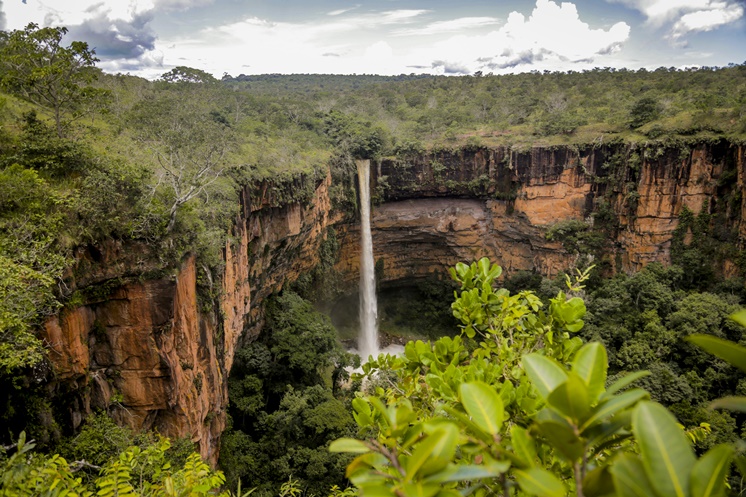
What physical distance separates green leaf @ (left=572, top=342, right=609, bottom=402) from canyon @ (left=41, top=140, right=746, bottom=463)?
6.97 metres

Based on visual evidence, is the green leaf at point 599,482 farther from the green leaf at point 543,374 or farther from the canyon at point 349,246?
the canyon at point 349,246

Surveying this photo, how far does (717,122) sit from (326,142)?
1722 centimetres

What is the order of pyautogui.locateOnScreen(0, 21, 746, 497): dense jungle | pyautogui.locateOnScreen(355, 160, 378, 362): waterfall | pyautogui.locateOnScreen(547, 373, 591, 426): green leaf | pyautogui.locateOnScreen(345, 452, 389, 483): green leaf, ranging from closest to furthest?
pyautogui.locateOnScreen(547, 373, 591, 426): green leaf
pyautogui.locateOnScreen(345, 452, 389, 483): green leaf
pyautogui.locateOnScreen(0, 21, 746, 497): dense jungle
pyautogui.locateOnScreen(355, 160, 378, 362): waterfall

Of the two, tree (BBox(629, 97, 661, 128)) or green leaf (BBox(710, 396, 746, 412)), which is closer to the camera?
green leaf (BBox(710, 396, 746, 412))

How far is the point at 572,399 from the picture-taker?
117 cm

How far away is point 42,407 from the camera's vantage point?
605 cm

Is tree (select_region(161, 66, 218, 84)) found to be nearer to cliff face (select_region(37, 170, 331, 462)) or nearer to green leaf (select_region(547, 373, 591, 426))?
cliff face (select_region(37, 170, 331, 462))

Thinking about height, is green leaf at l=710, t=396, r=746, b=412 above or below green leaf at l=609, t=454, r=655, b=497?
above

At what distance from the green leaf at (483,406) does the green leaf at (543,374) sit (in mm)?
140

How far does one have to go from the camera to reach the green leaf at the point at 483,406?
1.33m

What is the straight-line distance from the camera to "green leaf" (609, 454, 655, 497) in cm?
103

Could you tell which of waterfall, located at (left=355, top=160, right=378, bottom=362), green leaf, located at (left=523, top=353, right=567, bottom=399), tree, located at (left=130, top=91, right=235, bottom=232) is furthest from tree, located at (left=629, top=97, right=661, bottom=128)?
green leaf, located at (left=523, top=353, right=567, bottom=399)

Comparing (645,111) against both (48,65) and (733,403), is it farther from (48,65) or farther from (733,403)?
(733,403)

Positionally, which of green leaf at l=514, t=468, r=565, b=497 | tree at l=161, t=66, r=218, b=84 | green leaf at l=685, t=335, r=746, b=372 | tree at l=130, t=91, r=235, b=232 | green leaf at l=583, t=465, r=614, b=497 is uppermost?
tree at l=161, t=66, r=218, b=84
